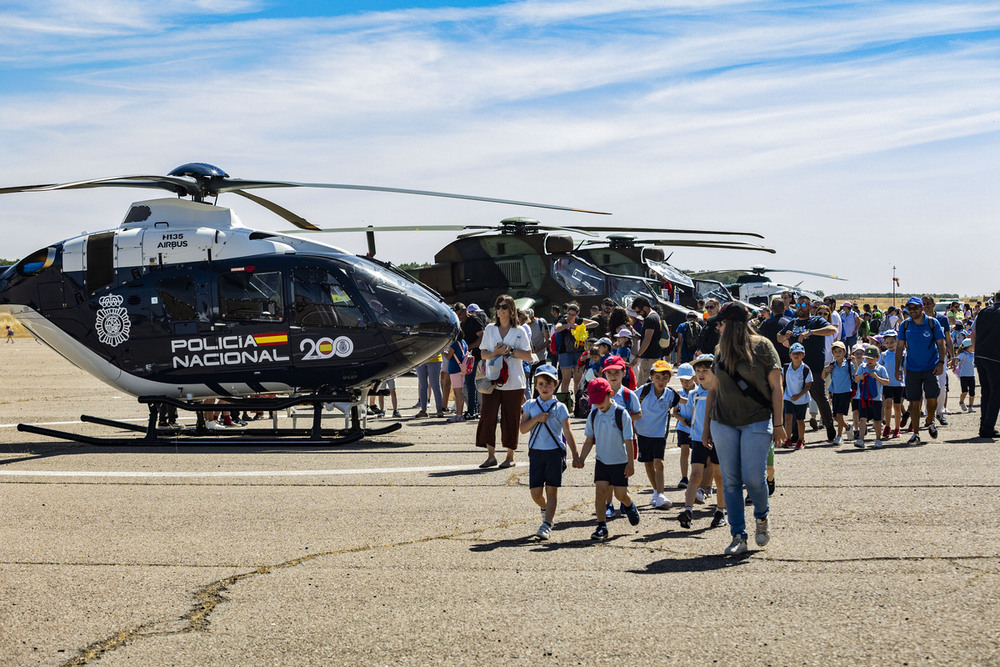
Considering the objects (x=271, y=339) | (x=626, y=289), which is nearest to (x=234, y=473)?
(x=271, y=339)

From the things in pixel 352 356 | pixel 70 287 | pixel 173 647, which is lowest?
pixel 173 647

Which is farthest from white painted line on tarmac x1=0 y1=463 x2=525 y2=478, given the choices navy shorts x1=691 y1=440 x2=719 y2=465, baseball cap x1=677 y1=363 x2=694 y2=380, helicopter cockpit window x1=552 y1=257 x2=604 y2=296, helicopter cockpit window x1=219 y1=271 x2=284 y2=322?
helicopter cockpit window x1=552 y1=257 x2=604 y2=296

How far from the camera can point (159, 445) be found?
12.7m

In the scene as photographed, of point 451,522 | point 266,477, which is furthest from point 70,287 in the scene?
point 451,522

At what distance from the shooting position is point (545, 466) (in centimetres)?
745

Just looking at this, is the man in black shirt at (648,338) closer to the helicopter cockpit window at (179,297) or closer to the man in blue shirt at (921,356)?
the man in blue shirt at (921,356)

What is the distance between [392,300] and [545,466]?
18.3 feet

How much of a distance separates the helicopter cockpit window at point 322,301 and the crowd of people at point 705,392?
6.18 feet

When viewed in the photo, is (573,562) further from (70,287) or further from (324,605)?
(70,287)

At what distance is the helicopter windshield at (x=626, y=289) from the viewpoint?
2486 centimetres

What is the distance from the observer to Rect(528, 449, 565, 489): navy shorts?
7.43 metres

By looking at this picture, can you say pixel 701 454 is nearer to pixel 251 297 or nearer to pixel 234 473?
pixel 234 473

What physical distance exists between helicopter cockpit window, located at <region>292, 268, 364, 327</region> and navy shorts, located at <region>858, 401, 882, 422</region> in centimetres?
631

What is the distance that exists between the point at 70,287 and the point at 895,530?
35.1ft
